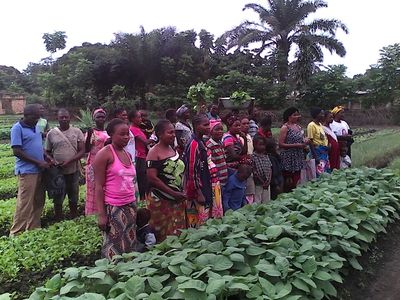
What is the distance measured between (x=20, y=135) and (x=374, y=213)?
4436 mm

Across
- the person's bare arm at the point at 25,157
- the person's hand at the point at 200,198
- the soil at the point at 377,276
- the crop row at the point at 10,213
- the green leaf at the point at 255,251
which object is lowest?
the soil at the point at 377,276

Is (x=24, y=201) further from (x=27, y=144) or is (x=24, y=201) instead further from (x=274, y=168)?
(x=274, y=168)

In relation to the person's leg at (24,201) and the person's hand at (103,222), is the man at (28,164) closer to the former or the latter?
the person's leg at (24,201)

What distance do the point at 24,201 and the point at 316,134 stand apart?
4.70m

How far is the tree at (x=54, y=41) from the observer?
4094 centimetres

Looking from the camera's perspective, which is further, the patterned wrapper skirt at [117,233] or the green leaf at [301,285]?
the patterned wrapper skirt at [117,233]

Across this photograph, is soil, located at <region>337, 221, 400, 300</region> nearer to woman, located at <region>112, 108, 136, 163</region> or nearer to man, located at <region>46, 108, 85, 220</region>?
woman, located at <region>112, 108, 136, 163</region>

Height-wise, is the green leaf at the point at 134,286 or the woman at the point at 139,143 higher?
the woman at the point at 139,143

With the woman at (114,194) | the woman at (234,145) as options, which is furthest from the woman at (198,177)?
the woman at (234,145)

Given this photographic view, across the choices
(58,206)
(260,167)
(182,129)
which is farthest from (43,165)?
(260,167)

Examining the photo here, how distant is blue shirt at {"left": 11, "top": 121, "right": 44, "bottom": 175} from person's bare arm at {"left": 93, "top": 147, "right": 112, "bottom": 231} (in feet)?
6.74

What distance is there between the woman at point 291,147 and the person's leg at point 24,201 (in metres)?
3.65

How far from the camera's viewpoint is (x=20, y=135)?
214 inches

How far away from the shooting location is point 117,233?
3.91m
